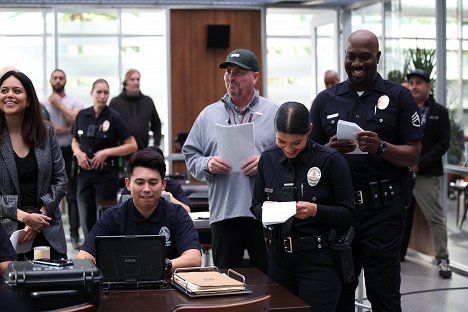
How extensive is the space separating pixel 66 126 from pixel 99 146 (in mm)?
1721

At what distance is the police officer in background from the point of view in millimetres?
4422

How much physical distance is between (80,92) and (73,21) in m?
1.06

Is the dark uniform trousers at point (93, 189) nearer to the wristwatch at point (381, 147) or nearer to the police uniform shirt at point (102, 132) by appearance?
the police uniform shirt at point (102, 132)

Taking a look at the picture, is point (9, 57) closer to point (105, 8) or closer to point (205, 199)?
point (105, 8)

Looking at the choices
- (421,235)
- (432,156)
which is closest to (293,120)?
(432,156)

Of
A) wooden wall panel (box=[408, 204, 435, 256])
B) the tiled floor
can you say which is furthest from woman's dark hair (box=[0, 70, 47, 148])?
wooden wall panel (box=[408, 204, 435, 256])

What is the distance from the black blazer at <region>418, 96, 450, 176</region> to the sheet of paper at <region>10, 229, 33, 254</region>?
14.3 feet

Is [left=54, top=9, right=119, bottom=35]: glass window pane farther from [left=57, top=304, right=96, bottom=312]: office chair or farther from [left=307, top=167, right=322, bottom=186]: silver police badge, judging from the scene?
[left=57, top=304, right=96, bottom=312]: office chair

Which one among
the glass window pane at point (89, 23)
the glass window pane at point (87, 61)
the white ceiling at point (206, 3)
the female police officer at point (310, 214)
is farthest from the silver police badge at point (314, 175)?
the glass window pane at point (89, 23)

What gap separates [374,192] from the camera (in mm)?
4426

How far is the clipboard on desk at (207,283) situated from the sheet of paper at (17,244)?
111cm

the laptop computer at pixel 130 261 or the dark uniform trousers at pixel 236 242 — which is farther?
the dark uniform trousers at pixel 236 242

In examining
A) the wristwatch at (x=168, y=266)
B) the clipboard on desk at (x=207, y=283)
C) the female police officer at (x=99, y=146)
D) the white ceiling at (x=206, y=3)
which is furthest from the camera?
the white ceiling at (x=206, y=3)

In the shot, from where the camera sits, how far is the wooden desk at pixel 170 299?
11.0 feet
